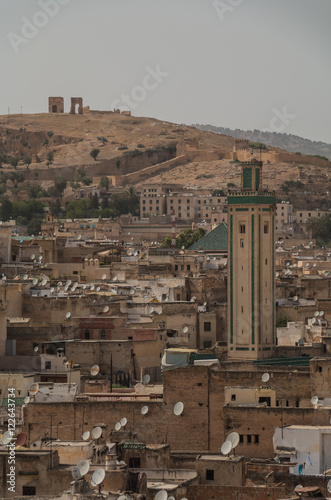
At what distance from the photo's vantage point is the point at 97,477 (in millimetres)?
21109

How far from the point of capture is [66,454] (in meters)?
24.9

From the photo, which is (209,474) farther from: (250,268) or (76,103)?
(76,103)

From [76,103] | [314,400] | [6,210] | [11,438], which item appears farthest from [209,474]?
[76,103]

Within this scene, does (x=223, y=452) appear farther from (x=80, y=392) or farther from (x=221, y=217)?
(x=221, y=217)

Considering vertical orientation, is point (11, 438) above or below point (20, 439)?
above

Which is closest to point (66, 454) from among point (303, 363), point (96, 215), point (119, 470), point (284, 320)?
point (119, 470)

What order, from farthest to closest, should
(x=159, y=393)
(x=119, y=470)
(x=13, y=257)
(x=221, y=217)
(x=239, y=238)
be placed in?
1. (x=221, y=217)
2. (x=13, y=257)
3. (x=239, y=238)
4. (x=159, y=393)
5. (x=119, y=470)

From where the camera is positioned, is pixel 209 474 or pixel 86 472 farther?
pixel 209 474

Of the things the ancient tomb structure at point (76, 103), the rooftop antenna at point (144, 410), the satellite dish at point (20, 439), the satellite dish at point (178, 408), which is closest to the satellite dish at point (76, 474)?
the satellite dish at point (20, 439)

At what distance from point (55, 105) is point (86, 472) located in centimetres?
13787

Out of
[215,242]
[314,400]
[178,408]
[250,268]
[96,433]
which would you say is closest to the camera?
[96,433]

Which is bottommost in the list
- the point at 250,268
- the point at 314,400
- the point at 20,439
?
the point at 20,439

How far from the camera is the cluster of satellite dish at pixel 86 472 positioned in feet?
69.2

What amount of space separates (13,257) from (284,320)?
15285 millimetres
